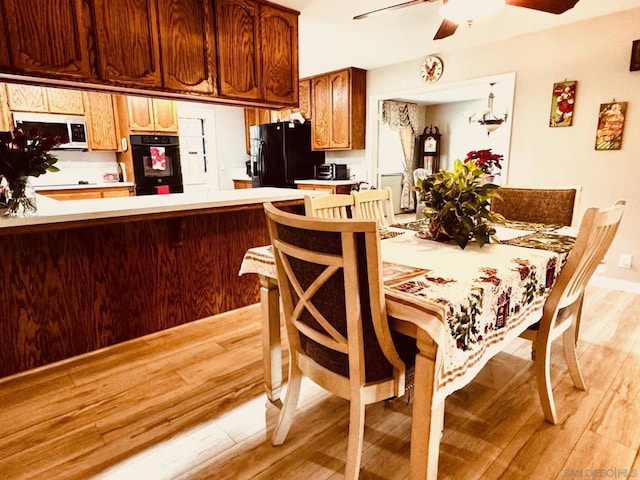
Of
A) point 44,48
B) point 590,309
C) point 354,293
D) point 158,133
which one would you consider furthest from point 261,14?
point 590,309

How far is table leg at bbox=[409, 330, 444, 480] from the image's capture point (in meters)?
1.03

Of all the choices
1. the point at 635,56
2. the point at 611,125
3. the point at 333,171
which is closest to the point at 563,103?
the point at 611,125

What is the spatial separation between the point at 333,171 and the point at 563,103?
2.72 meters

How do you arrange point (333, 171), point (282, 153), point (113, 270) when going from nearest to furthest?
1. point (113, 270)
2. point (333, 171)
3. point (282, 153)

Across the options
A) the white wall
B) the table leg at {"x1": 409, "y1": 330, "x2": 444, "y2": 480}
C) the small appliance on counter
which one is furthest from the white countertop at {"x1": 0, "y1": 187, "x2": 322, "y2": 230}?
the white wall

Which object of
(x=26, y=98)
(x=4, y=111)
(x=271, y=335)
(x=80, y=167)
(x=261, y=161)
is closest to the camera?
(x=271, y=335)

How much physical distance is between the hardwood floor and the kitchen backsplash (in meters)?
3.20

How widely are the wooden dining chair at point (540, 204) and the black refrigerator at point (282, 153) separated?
10.9 feet

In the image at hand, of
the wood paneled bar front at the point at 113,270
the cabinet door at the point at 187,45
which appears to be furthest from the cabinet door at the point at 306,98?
the wood paneled bar front at the point at 113,270

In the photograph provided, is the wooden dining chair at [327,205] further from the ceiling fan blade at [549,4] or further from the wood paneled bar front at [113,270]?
the ceiling fan blade at [549,4]

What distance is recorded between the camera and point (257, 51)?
2.92 m

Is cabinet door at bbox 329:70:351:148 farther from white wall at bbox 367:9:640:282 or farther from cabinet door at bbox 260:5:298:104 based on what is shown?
cabinet door at bbox 260:5:298:104

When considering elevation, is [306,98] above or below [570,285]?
above

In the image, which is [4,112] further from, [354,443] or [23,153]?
[354,443]
